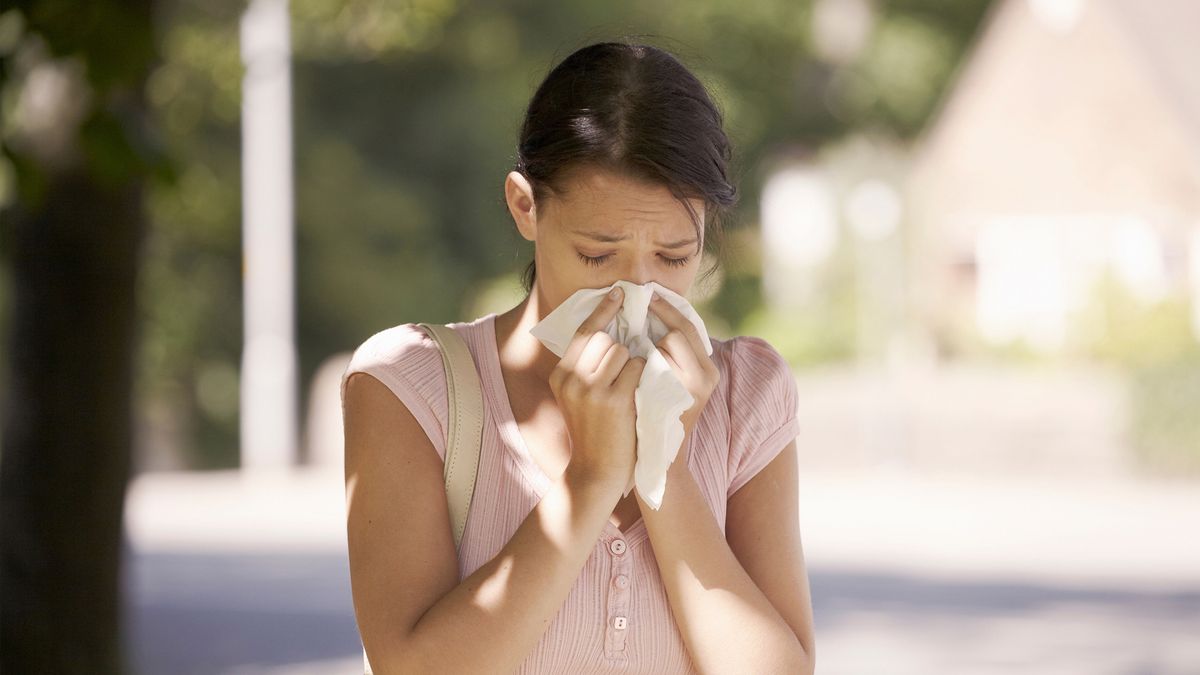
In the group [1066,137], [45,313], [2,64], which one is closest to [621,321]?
[2,64]

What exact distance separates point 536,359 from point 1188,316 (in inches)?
897

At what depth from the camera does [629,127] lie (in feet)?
7.65

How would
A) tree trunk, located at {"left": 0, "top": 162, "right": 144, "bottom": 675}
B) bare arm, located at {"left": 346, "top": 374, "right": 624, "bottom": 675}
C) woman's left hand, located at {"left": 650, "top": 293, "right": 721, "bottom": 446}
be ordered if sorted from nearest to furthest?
bare arm, located at {"left": 346, "top": 374, "right": 624, "bottom": 675} → woman's left hand, located at {"left": 650, "top": 293, "right": 721, "bottom": 446} → tree trunk, located at {"left": 0, "top": 162, "right": 144, "bottom": 675}

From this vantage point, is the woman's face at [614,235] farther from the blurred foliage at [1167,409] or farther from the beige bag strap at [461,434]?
the blurred foliage at [1167,409]

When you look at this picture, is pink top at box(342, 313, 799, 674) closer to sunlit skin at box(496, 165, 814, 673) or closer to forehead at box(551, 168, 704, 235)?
sunlit skin at box(496, 165, 814, 673)

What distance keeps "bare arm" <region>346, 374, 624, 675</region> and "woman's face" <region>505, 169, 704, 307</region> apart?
0.28 m

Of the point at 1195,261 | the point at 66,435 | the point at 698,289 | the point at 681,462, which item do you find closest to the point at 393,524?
the point at 681,462

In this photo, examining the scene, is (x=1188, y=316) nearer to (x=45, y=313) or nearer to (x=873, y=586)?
(x=873, y=586)

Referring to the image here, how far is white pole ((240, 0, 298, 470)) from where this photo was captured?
78.6ft

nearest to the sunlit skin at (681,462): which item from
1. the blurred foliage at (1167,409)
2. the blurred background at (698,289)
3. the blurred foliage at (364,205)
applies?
the blurred background at (698,289)

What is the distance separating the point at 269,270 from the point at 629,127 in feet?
73.4

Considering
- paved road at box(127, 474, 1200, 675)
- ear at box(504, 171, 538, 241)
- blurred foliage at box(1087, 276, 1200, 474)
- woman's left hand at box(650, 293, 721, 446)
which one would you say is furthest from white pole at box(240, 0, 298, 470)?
woman's left hand at box(650, 293, 721, 446)

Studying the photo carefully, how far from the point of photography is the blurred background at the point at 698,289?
6395 mm

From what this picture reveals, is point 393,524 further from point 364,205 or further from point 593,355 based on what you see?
point 364,205
